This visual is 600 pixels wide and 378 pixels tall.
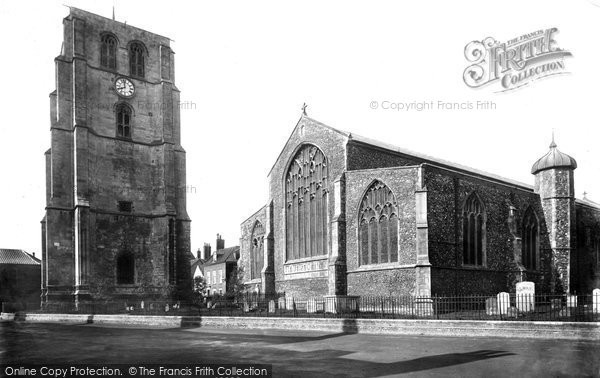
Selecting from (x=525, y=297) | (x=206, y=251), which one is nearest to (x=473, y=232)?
(x=525, y=297)

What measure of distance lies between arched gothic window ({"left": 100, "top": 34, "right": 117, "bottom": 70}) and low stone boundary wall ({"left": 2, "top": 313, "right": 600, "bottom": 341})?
71.1ft

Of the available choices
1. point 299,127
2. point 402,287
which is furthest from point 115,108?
point 402,287

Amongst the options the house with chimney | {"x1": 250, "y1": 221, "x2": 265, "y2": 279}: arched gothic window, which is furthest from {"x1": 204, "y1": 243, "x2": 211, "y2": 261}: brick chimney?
{"x1": 250, "y1": 221, "x2": 265, "y2": 279}: arched gothic window

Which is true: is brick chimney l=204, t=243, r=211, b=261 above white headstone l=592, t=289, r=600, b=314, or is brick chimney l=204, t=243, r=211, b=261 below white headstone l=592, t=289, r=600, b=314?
below

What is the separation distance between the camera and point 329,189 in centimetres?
3005

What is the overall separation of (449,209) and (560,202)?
1250cm

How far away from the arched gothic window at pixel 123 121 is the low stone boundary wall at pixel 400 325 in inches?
699

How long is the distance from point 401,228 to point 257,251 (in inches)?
520

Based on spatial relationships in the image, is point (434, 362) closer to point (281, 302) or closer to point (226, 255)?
point (281, 302)

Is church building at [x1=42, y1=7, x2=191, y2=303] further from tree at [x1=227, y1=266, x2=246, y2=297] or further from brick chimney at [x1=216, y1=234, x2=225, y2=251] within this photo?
brick chimney at [x1=216, y1=234, x2=225, y2=251]

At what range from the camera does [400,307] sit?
79.1 feet

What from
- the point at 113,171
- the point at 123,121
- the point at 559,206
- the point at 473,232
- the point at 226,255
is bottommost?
the point at 226,255

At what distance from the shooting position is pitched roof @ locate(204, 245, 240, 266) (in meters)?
66.8

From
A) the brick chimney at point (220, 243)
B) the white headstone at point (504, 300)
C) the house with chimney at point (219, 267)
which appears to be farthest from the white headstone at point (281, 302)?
the brick chimney at point (220, 243)
